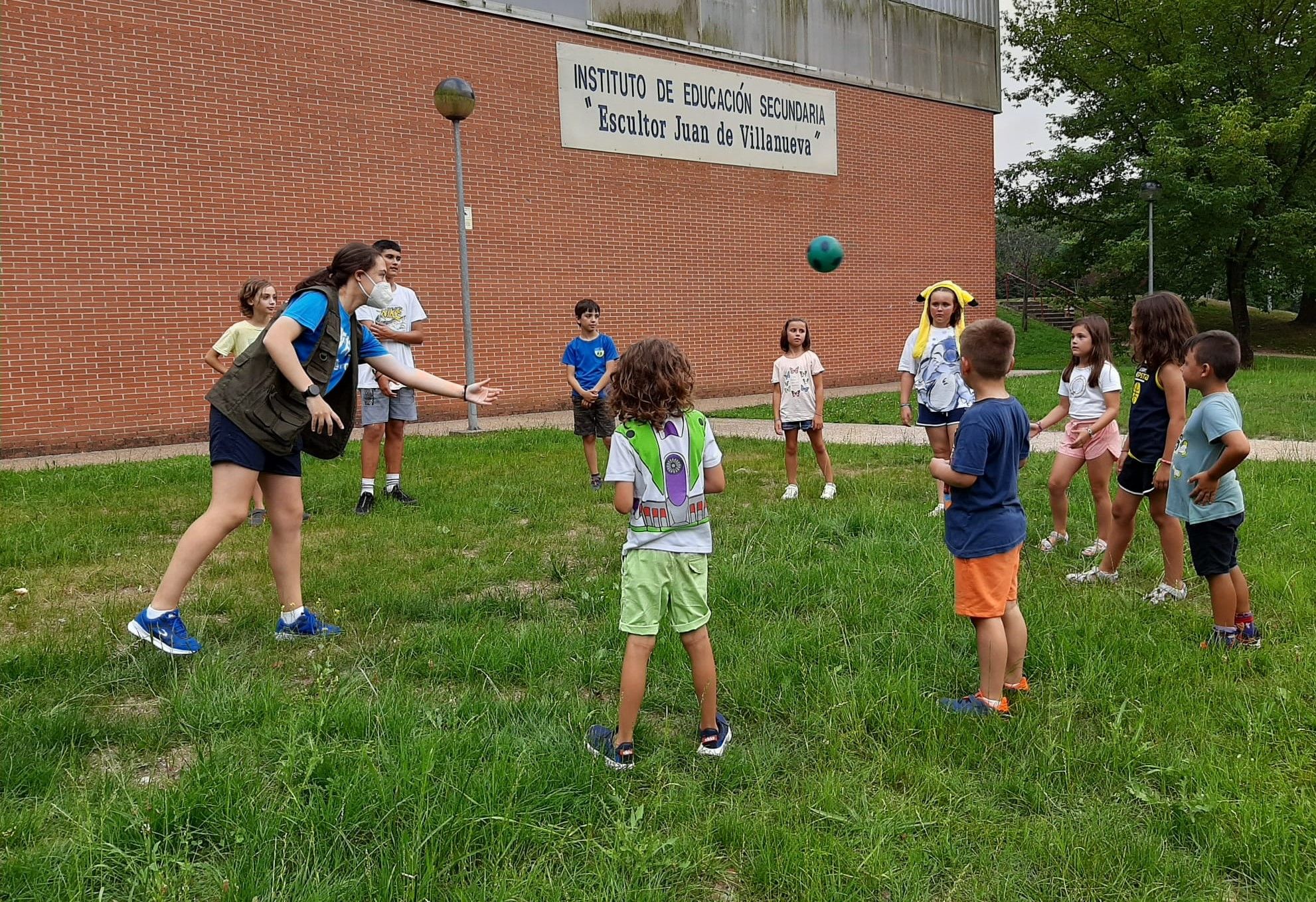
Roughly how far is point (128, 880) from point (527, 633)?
2.02 meters

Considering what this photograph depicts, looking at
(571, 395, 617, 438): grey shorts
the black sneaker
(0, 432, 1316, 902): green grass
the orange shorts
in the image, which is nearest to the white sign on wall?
(571, 395, 617, 438): grey shorts

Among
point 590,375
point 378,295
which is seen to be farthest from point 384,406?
point 378,295

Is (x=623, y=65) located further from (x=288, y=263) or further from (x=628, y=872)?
(x=628, y=872)

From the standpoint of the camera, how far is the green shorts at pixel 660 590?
131 inches

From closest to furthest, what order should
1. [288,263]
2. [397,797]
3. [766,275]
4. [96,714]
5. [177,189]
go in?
[397,797] → [96,714] → [177,189] → [288,263] → [766,275]

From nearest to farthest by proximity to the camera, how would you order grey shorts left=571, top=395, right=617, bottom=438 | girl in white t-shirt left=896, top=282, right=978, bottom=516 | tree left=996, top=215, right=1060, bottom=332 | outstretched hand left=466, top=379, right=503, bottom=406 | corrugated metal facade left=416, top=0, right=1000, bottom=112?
outstretched hand left=466, top=379, right=503, bottom=406 → girl in white t-shirt left=896, top=282, right=978, bottom=516 → grey shorts left=571, top=395, right=617, bottom=438 → corrugated metal facade left=416, top=0, right=1000, bottom=112 → tree left=996, top=215, right=1060, bottom=332

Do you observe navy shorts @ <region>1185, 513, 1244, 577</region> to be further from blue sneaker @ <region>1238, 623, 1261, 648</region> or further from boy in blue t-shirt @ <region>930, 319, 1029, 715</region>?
boy in blue t-shirt @ <region>930, 319, 1029, 715</region>

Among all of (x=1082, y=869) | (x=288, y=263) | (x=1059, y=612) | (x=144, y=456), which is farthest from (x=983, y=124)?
(x=1082, y=869)

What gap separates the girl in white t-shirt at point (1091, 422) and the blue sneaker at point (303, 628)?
13.2 ft

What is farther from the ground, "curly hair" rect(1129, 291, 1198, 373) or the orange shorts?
"curly hair" rect(1129, 291, 1198, 373)

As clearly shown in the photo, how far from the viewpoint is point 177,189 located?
12648mm

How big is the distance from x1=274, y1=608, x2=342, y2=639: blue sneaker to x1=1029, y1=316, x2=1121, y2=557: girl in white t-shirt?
402 centimetres

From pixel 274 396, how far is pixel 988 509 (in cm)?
296

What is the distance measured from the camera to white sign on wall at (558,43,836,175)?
53.8ft
